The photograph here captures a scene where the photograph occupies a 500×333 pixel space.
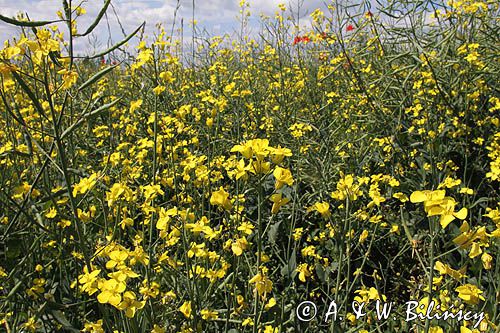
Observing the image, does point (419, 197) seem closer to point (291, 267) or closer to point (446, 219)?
point (446, 219)

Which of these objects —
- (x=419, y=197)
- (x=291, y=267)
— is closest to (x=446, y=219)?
(x=419, y=197)

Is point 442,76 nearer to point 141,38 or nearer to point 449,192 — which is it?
point 449,192

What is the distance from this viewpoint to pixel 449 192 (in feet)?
7.64

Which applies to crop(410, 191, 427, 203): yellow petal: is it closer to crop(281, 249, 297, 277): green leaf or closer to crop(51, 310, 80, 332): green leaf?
crop(281, 249, 297, 277): green leaf

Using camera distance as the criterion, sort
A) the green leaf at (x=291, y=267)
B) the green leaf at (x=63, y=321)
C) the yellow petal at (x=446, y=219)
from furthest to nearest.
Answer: the green leaf at (x=291, y=267), the green leaf at (x=63, y=321), the yellow petal at (x=446, y=219)

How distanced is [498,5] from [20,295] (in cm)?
297

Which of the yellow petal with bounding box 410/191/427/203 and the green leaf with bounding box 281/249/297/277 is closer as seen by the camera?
the yellow petal with bounding box 410/191/427/203

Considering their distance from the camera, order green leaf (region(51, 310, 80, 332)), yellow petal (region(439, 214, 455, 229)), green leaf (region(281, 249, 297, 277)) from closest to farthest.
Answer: yellow petal (region(439, 214, 455, 229)) → green leaf (region(51, 310, 80, 332)) → green leaf (region(281, 249, 297, 277))

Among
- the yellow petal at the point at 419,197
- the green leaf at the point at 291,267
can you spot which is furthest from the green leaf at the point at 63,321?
the yellow petal at the point at 419,197

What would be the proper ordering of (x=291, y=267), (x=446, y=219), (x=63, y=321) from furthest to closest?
(x=291, y=267), (x=63, y=321), (x=446, y=219)

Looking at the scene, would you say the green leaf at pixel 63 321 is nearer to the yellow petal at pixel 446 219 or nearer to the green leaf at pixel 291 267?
the green leaf at pixel 291 267

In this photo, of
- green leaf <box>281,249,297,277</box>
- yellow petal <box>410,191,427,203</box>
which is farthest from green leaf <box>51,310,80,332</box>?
yellow petal <box>410,191,427,203</box>

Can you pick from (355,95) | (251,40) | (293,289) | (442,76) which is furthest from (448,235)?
(251,40)

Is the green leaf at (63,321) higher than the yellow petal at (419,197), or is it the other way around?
the yellow petal at (419,197)
